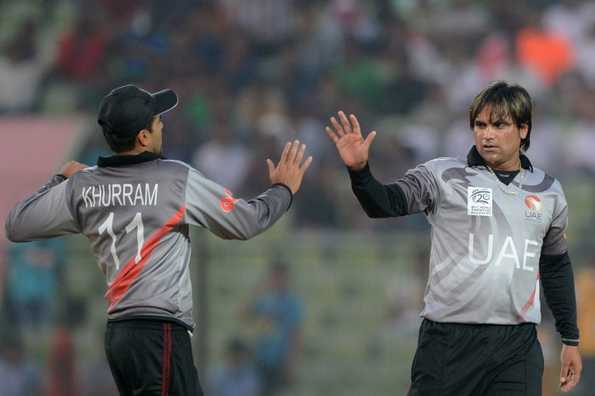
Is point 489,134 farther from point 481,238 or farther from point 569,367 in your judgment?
point 569,367

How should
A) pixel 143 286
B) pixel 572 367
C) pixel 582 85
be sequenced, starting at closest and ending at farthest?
pixel 143 286
pixel 572 367
pixel 582 85

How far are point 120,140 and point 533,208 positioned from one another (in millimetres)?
1726

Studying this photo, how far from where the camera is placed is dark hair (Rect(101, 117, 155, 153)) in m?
4.99

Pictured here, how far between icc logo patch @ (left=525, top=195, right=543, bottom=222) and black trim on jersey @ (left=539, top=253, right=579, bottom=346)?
265 millimetres

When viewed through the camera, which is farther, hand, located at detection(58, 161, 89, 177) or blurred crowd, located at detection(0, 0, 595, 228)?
blurred crowd, located at detection(0, 0, 595, 228)

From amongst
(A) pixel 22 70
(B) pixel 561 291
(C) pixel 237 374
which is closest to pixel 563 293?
Result: (B) pixel 561 291

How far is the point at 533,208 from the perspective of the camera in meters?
5.16

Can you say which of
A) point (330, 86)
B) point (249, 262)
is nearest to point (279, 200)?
point (249, 262)

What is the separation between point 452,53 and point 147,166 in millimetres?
8225

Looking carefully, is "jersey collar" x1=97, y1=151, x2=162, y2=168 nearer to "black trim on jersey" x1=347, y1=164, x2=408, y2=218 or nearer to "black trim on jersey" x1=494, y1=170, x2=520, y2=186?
"black trim on jersey" x1=347, y1=164, x2=408, y2=218

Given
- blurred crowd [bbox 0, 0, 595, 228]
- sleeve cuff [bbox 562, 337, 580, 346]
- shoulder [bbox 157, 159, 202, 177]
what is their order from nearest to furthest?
1. shoulder [bbox 157, 159, 202, 177]
2. sleeve cuff [bbox 562, 337, 580, 346]
3. blurred crowd [bbox 0, 0, 595, 228]

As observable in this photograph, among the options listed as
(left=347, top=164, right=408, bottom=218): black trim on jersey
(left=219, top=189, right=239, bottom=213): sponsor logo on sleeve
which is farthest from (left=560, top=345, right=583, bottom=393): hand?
(left=219, top=189, right=239, bottom=213): sponsor logo on sleeve

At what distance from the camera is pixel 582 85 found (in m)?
12.4

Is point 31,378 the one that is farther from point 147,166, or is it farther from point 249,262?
point 147,166
